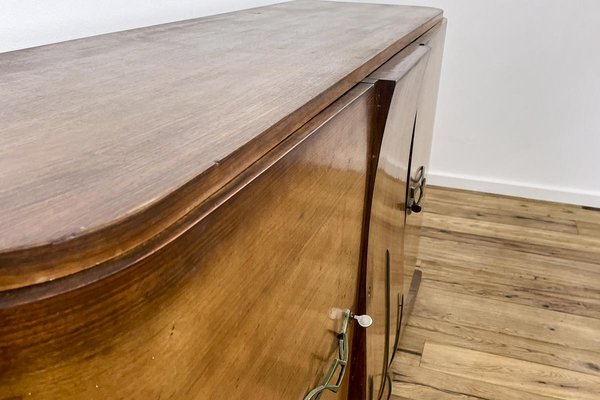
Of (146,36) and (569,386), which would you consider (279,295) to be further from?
(569,386)

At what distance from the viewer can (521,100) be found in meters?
2.45

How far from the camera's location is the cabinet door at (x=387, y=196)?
77 centimetres

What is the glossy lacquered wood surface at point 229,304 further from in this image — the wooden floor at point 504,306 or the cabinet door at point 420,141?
the wooden floor at point 504,306

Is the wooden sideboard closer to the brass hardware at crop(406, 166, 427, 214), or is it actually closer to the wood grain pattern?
the brass hardware at crop(406, 166, 427, 214)

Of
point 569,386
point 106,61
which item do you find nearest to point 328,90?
point 106,61

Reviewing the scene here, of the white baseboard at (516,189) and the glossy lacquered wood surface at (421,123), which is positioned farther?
the white baseboard at (516,189)

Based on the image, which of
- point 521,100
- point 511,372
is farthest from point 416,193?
point 521,100

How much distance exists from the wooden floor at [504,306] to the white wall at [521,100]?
129mm

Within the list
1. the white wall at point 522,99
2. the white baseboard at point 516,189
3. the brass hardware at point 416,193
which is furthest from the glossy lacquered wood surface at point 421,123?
the white baseboard at point 516,189

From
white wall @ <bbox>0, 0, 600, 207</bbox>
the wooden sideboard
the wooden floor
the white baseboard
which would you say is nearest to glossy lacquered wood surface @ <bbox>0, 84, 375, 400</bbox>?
the wooden sideboard

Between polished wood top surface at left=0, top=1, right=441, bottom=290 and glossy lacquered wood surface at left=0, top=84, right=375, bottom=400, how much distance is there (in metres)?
0.02

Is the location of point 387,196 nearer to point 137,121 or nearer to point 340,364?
point 340,364

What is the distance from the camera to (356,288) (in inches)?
31.8

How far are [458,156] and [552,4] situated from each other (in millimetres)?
698
